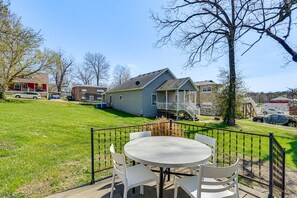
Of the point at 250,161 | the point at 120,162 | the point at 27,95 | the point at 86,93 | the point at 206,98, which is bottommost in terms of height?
the point at 250,161

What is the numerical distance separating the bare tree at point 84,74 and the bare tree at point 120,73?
274 inches

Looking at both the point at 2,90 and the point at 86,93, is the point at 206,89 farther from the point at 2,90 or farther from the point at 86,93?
the point at 2,90

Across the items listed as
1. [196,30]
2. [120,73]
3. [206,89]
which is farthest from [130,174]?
[120,73]

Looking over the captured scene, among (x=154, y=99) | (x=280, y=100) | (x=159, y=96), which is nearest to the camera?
(x=154, y=99)

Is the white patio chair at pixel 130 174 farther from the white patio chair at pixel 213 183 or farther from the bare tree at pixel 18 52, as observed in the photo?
the bare tree at pixel 18 52

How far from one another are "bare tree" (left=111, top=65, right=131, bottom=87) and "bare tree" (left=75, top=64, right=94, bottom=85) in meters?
6.95

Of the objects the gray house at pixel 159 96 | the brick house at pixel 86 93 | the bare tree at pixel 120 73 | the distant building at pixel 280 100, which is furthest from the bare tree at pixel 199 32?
the distant building at pixel 280 100

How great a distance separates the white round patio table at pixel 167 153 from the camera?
7.20 feet

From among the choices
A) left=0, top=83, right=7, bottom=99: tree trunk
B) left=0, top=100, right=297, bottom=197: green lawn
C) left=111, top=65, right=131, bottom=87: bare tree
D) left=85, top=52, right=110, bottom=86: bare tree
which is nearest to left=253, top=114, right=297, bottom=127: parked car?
left=0, top=100, right=297, bottom=197: green lawn

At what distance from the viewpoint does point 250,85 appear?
1518 cm

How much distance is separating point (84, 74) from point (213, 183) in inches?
2030

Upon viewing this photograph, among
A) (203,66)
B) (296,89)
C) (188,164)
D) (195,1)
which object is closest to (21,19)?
(195,1)

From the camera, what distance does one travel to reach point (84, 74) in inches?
1927

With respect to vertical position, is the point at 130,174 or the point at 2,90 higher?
the point at 2,90
